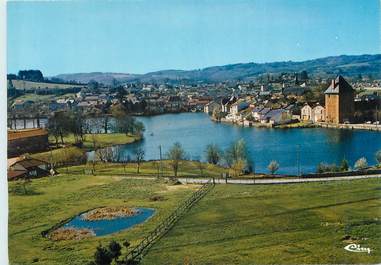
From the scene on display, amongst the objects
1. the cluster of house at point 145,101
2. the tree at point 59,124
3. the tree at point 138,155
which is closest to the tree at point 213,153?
the cluster of house at point 145,101

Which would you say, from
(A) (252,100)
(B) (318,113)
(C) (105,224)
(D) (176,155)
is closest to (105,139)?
(D) (176,155)

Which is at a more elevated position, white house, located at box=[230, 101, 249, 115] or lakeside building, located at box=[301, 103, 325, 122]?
white house, located at box=[230, 101, 249, 115]

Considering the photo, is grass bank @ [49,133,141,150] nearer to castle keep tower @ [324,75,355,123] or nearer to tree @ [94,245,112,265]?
tree @ [94,245,112,265]

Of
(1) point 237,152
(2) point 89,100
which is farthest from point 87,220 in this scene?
(1) point 237,152

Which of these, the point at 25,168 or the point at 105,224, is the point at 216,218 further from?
the point at 25,168

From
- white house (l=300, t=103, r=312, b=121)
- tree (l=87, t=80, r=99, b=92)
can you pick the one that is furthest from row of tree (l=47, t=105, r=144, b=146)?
white house (l=300, t=103, r=312, b=121)

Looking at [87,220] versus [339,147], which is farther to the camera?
[339,147]

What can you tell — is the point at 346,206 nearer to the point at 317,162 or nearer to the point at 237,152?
the point at 317,162

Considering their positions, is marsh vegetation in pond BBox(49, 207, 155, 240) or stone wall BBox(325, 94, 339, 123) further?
stone wall BBox(325, 94, 339, 123)
